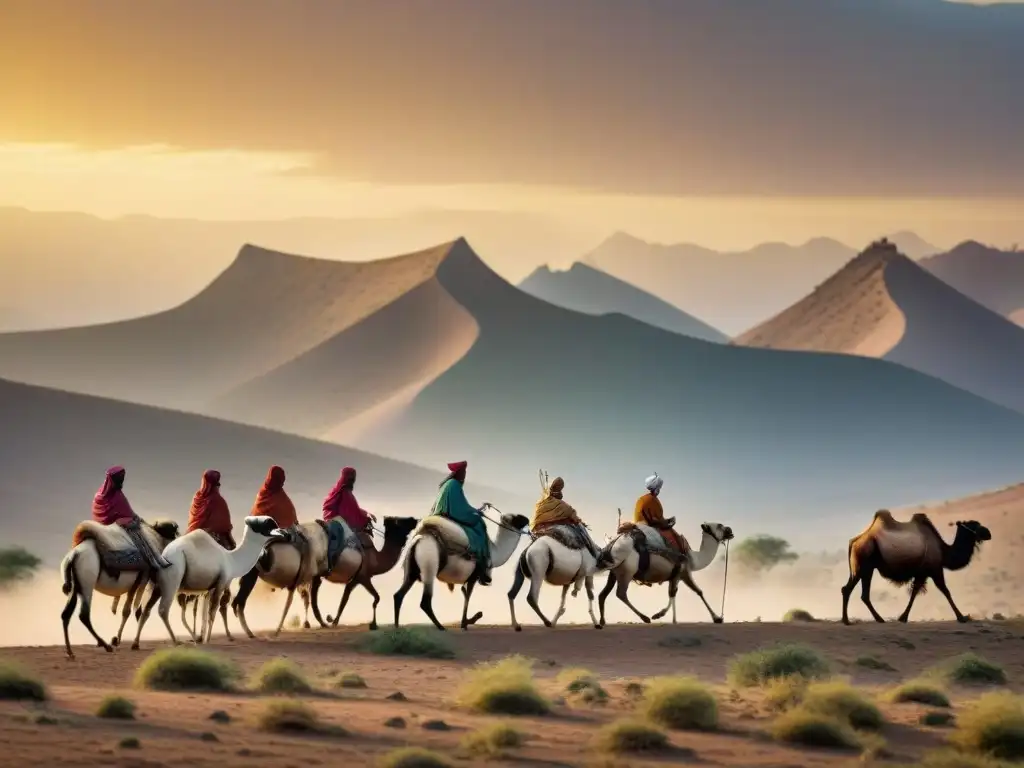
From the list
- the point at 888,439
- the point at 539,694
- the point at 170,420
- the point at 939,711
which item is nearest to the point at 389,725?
the point at 539,694

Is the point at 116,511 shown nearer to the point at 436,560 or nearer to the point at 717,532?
the point at 436,560

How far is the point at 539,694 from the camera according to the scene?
2048 cm

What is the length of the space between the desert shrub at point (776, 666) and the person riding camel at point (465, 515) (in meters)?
5.26

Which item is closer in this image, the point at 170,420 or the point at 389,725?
the point at 389,725

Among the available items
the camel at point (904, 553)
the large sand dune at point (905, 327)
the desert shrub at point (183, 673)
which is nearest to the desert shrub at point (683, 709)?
the desert shrub at point (183, 673)

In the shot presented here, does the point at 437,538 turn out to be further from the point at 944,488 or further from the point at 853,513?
the point at 944,488

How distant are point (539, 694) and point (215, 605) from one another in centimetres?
669

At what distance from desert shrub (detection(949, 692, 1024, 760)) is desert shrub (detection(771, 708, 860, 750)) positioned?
1.05 meters

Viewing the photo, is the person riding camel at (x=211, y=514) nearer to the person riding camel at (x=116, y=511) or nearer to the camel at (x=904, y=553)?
the person riding camel at (x=116, y=511)

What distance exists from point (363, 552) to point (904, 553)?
8.34 meters

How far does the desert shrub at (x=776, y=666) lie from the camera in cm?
2342

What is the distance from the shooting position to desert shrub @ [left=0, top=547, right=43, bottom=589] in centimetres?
5784

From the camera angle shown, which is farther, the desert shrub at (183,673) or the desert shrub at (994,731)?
the desert shrub at (183,673)

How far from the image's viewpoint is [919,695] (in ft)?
74.1
